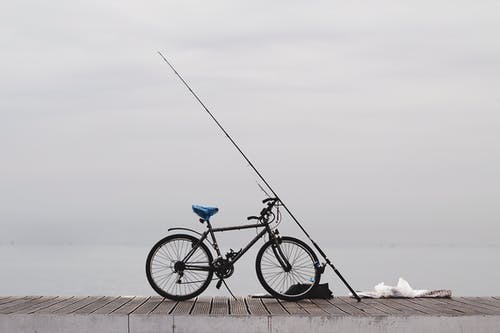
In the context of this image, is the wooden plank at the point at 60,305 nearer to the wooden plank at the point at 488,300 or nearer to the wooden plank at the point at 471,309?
the wooden plank at the point at 471,309

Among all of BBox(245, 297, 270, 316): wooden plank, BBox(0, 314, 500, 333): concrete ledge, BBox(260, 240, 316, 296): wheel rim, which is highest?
BBox(260, 240, 316, 296): wheel rim

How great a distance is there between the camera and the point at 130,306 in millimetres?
10070

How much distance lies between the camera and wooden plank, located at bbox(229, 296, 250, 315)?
9523 mm

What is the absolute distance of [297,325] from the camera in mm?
9219

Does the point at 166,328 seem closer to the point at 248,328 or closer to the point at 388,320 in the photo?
the point at 248,328

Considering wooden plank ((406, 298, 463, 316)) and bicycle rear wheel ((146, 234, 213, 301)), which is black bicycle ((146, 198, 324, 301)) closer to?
bicycle rear wheel ((146, 234, 213, 301))

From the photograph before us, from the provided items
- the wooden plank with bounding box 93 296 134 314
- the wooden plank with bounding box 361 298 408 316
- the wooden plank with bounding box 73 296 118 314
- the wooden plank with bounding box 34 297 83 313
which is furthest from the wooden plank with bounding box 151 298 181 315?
the wooden plank with bounding box 361 298 408 316

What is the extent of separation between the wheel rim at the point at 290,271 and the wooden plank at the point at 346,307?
35 centimetres

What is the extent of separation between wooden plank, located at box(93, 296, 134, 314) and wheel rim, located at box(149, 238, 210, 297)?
1.41ft

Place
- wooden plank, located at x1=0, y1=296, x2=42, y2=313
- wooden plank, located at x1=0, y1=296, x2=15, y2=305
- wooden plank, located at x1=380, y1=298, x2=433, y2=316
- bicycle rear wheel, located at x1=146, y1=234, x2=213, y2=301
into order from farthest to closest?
bicycle rear wheel, located at x1=146, y1=234, x2=213, y2=301 → wooden plank, located at x1=0, y1=296, x2=15, y2=305 → wooden plank, located at x1=0, y1=296, x2=42, y2=313 → wooden plank, located at x1=380, y1=298, x2=433, y2=316

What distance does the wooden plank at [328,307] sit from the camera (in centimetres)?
950

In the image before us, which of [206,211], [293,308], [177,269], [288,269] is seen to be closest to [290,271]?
[288,269]

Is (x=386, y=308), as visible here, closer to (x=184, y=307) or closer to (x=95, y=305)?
(x=184, y=307)

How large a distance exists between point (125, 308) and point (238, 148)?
2.29 m
